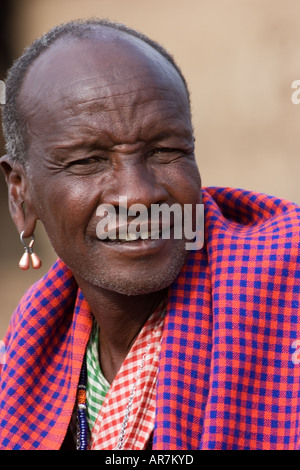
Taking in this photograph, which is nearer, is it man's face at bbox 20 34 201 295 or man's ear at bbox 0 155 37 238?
man's face at bbox 20 34 201 295

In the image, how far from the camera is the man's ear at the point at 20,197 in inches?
97.7

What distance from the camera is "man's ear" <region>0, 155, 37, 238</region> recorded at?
248 centimetres

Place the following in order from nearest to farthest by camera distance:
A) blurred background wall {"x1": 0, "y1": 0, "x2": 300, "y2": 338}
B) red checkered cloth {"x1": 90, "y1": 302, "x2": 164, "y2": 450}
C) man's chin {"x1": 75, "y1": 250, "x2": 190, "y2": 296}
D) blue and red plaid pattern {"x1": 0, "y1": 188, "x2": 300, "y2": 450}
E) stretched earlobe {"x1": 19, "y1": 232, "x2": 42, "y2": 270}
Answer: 1. blue and red plaid pattern {"x1": 0, "y1": 188, "x2": 300, "y2": 450}
2. man's chin {"x1": 75, "y1": 250, "x2": 190, "y2": 296}
3. red checkered cloth {"x1": 90, "y1": 302, "x2": 164, "y2": 450}
4. stretched earlobe {"x1": 19, "y1": 232, "x2": 42, "y2": 270}
5. blurred background wall {"x1": 0, "y1": 0, "x2": 300, "y2": 338}

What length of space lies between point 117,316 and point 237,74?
2750 mm

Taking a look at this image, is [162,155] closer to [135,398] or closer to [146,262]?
[146,262]

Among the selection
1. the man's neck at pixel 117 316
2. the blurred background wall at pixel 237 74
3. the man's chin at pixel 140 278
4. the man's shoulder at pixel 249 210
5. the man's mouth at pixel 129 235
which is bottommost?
the man's neck at pixel 117 316

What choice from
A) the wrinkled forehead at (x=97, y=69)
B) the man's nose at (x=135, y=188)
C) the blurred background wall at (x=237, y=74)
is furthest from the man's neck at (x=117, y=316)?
the blurred background wall at (x=237, y=74)

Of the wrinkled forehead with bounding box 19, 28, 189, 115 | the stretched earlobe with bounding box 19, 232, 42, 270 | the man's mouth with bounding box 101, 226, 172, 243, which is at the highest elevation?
the wrinkled forehead with bounding box 19, 28, 189, 115

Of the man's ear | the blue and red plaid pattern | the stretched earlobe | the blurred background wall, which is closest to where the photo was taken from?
the blue and red plaid pattern

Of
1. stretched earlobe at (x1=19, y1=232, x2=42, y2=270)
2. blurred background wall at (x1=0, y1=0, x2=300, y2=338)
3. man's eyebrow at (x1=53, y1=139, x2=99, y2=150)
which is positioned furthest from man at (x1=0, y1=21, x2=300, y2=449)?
blurred background wall at (x1=0, y1=0, x2=300, y2=338)

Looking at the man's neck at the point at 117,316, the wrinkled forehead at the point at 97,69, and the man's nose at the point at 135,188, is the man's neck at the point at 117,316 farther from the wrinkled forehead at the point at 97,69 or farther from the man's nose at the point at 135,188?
the wrinkled forehead at the point at 97,69

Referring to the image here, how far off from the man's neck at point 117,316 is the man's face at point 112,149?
5.1 inches

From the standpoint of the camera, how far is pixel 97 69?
7.22ft

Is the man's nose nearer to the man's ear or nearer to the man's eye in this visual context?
the man's eye
